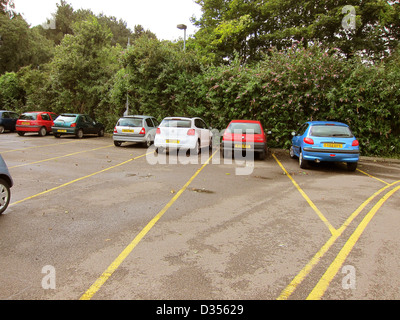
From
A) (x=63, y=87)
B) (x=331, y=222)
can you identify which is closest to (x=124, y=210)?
(x=331, y=222)

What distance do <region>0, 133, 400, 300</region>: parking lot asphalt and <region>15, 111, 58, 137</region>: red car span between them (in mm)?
12014

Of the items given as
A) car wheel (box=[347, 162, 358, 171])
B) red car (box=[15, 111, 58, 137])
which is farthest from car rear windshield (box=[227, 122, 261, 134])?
red car (box=[15, 111, 58, 137])

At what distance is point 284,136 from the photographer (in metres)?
16.1

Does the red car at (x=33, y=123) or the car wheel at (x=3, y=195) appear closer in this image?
the car wheel at (x=3, y=195)

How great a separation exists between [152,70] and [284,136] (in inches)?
362

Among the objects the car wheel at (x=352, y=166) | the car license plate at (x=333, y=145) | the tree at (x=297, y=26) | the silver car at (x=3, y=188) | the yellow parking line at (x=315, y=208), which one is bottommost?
the yellow parking line at (x=315, y=208)

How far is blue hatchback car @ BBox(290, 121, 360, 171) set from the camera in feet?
32.6

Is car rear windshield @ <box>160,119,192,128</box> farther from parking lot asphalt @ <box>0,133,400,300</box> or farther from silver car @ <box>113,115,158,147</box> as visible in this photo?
parking lot asphalt @ <box>0,133,400,300</box>

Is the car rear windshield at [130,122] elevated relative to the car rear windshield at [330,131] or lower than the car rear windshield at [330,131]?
elevated

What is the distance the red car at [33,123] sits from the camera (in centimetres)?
1928

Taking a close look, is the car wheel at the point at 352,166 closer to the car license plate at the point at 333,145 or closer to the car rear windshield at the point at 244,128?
the car license plate at the point at 333,145

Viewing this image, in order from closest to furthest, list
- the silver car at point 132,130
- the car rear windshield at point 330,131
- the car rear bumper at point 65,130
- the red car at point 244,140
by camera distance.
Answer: the car rear windshield at point 330,131
the red car at point 244,140
the silver car at point 132,130
the car rear bumper at point 65,130

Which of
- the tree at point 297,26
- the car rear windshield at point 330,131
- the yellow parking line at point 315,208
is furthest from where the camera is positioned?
the tree at point 297,26

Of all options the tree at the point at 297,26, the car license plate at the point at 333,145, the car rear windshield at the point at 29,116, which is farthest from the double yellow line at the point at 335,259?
the tree at the point at 297,26
